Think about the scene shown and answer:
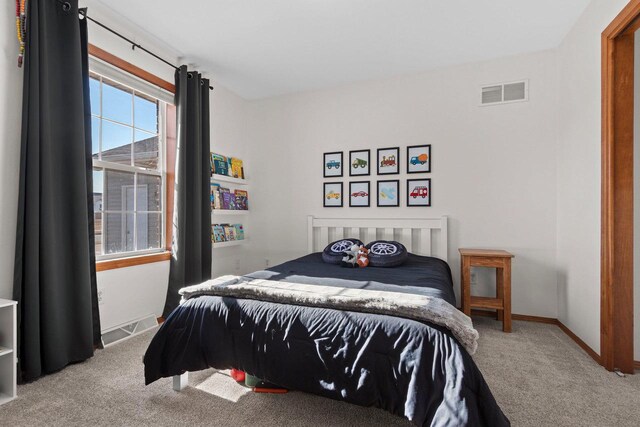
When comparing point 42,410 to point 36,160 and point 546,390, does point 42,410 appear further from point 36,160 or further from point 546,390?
point 546,390

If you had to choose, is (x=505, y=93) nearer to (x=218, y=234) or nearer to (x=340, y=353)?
(x=340, y=353)

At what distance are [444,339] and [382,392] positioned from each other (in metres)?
0.35

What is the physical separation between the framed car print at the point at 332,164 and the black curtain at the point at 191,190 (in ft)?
4.33

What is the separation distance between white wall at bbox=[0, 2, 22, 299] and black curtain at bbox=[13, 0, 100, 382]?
10 cm

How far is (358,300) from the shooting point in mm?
1508

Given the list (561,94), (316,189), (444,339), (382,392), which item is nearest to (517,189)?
(561,94)

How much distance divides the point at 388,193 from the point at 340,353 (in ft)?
7.74

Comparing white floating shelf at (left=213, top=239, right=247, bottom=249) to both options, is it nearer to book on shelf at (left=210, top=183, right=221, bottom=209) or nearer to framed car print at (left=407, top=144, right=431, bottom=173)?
book on shelf at (left=210, top=183, right=221, bottom=209)

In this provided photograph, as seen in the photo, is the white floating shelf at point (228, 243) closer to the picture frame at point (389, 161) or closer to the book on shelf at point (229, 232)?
the book on shelf at point (229, 232)

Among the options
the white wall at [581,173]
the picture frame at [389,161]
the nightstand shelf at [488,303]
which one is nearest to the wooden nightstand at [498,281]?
the nightstand shelf at [488,303]

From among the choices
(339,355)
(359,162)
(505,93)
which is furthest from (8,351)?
(505,93)

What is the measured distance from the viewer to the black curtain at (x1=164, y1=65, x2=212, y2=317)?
9.74ft

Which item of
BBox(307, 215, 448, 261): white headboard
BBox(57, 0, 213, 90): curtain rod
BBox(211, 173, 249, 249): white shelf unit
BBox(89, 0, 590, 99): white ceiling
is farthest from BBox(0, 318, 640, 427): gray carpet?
BBox(89, 0, 590, 99): white ceiling

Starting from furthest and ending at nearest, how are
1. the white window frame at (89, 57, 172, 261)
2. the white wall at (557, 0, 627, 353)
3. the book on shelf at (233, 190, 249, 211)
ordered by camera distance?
the book on shelf at (233, 190, 249, 211)
the white window frame at (89, 57, 172, 261)
the white wall at (557, 0, 627, 353)
